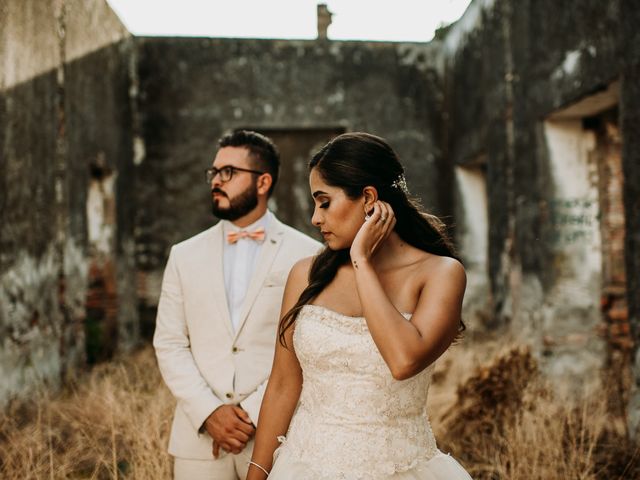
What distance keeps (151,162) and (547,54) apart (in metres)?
6.02

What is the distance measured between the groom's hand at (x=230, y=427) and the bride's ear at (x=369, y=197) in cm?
103

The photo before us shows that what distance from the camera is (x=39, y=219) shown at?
21.7 ft

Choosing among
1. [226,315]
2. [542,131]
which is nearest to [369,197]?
[226,315]

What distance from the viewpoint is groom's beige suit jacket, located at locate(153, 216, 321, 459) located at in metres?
2.95

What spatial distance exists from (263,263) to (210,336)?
1.27 feet

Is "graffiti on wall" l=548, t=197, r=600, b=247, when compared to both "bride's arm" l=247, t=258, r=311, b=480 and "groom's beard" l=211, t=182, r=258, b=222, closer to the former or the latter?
"groom's beard" l=211, t=182, r=258, b=222

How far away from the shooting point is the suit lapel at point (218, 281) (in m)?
3.08

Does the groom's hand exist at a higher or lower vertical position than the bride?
lower

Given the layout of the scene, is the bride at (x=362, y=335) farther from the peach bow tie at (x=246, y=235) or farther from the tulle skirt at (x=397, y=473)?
the peach bow tie at (x=246, y=235)

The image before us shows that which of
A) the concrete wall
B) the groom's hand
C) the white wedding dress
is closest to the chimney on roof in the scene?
the concrete wall

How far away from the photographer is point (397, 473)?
2.20 m

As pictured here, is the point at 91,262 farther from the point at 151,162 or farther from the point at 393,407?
the point at 393,407

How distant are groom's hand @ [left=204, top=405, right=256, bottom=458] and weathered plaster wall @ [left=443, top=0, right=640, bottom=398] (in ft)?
11.0

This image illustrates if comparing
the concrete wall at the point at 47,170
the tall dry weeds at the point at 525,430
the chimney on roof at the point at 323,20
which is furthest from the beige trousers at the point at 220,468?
the chimney on roof at the point at 323,20
